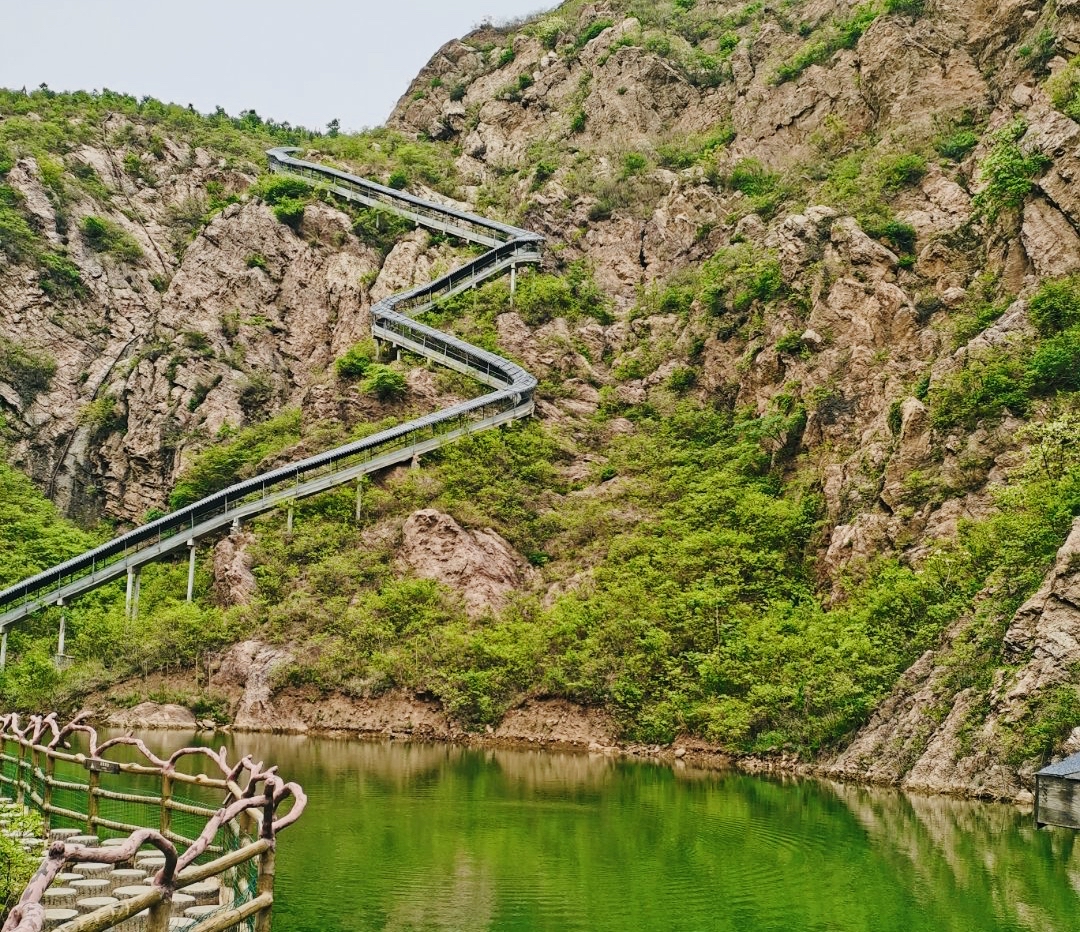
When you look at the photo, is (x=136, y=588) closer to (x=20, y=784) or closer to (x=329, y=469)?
(x=329, y=469)

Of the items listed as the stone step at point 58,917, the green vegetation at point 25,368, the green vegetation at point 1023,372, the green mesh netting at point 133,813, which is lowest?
the stone step at point 58,917

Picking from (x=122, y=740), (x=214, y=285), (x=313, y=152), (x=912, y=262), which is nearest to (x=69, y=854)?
(x=122, y=740)

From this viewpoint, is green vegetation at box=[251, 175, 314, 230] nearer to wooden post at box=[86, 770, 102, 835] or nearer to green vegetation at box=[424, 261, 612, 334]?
green vegetation at box=[424, 261, 612, 334]

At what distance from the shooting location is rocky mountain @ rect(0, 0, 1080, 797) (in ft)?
86.1

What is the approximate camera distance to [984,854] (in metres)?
Result: 14.6

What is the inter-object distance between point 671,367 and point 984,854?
34.4 m

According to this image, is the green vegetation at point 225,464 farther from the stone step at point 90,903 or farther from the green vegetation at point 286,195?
the stone step at point 90,903

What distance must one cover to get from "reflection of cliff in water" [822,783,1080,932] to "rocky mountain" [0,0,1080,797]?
2.04 meters

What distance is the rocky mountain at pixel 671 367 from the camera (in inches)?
1033

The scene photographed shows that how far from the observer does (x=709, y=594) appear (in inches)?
1236

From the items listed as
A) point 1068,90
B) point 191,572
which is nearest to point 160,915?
point 191,572

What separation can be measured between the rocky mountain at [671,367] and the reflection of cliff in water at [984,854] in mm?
2040

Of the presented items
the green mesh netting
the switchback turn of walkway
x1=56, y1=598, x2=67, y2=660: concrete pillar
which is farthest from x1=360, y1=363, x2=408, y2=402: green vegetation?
the green mesh netting

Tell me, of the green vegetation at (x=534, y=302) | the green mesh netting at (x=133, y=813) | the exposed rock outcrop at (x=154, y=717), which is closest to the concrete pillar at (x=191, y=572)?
the exposed rock outcrop at (x=154, y=717)
